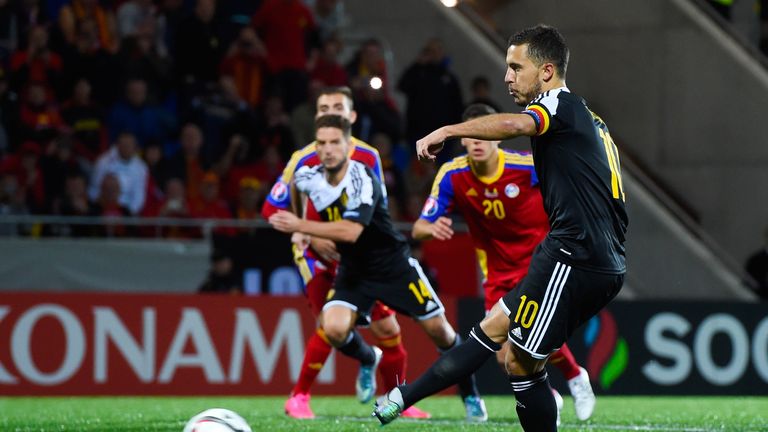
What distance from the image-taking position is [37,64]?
14.8 m

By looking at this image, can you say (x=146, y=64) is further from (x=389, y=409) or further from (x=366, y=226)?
(x=389, y=409)

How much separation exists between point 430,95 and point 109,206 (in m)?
4.26

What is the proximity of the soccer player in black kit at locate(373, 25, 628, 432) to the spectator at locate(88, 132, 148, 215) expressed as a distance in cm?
858

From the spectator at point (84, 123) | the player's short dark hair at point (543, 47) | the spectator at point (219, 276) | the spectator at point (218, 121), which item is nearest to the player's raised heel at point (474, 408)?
the player's short dark hair at point (543, 47)

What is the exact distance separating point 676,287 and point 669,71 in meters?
2.84

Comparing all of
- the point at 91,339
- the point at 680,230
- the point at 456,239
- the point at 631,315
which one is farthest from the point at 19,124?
the point at 680,230

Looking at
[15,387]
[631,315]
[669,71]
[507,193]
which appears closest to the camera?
[507,193]

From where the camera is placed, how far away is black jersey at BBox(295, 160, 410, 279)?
30.3 ft

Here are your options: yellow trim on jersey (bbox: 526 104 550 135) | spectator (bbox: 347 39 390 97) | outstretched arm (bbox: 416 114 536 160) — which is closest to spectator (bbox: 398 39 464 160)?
spectator (bbox: 347 39 390 97)

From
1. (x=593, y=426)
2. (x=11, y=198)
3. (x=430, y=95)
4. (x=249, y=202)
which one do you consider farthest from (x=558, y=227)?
(x=430, y=95)

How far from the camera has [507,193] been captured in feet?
30.5

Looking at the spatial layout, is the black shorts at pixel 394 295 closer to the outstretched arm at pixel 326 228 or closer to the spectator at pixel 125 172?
the outstretched arm at pixel 326 228

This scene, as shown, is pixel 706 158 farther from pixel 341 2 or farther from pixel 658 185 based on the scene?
pixel 341 2

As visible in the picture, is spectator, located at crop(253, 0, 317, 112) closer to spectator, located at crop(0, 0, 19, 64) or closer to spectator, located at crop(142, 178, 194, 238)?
spectator, located at crop(142, 178, 194, 238)
